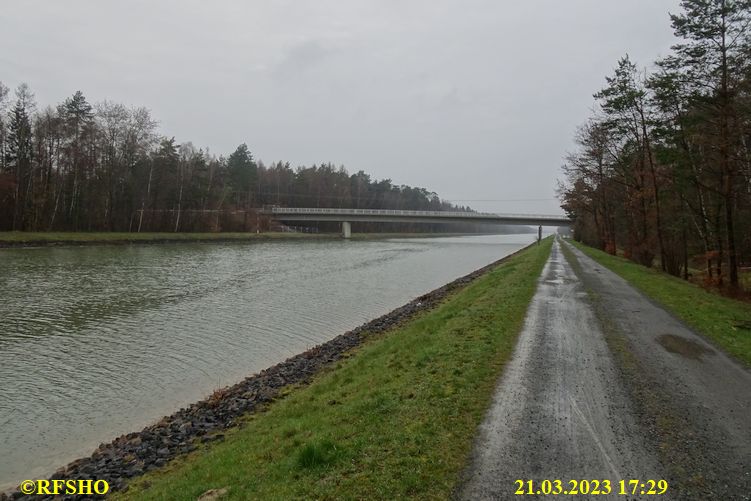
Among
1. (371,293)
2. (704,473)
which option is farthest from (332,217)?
(704,473)

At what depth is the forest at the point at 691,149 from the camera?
19453 millimetres

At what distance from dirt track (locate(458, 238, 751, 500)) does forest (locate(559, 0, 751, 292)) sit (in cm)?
1318

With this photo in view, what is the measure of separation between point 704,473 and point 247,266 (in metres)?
41.2

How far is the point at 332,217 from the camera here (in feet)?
352

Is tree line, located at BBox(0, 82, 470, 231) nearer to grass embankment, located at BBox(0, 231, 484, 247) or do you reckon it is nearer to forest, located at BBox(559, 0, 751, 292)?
grass embankment, located at BBox(0, 231, 484, 247)

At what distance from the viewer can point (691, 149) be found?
24.1 meters

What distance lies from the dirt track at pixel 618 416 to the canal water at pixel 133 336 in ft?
26.2

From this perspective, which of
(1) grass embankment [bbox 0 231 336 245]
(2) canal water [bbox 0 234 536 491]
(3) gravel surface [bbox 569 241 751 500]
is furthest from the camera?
(1) grass embankment [bbox 0 231 336 245]

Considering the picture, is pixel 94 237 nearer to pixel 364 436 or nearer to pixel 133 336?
pixel 133 336

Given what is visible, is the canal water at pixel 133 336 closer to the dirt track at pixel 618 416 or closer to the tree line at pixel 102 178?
the dirt track at pixel 618 416

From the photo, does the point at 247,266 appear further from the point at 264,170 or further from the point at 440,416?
the point at 264,170

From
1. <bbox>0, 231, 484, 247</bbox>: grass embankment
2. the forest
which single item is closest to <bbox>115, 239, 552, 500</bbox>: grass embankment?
the forest

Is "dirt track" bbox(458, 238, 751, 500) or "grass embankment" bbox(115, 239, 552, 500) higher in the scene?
"dirt track" bbox(458, 238, 751, 500)

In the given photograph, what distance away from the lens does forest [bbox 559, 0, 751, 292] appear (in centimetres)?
A: 1945
